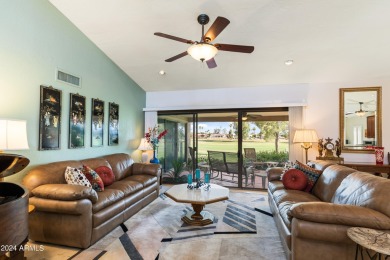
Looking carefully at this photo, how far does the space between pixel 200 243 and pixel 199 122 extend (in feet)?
11.4

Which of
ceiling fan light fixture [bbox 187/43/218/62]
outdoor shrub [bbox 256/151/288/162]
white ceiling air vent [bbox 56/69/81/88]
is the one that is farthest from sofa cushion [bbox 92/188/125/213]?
outdoor shrub [bbox 256/151/288/162]

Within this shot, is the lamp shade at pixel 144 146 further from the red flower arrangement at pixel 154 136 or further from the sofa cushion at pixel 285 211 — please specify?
the sofa cushion at pixel 285 211

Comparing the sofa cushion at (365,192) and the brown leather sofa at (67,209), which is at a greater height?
the sofa cushion at (365,192)

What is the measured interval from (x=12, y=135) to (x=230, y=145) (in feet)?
14.1

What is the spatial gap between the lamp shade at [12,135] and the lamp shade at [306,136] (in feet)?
14.8

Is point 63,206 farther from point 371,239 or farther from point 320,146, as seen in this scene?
point 320,146

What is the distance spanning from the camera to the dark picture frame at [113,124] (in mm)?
4566

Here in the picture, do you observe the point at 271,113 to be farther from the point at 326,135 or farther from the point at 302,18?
the point at 302,18

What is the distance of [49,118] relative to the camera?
10.5ft

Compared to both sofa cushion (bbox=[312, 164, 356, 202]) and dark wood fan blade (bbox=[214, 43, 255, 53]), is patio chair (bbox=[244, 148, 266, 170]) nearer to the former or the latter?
sofa cushion (bbox=[312, 164, 356, 202])

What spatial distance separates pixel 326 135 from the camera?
490 centimetres

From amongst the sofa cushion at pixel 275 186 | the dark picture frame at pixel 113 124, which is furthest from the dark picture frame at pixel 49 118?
the sofa cushion at pixel 275 186

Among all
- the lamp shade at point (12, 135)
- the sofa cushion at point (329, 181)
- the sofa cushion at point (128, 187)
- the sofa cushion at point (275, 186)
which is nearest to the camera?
the lamp shade at point (12, 135)

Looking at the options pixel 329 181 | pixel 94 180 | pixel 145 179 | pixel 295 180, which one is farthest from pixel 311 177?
pixel 94 180
